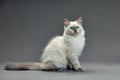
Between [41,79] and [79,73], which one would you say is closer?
[41,79]

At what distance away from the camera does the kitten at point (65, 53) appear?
16.8 ft

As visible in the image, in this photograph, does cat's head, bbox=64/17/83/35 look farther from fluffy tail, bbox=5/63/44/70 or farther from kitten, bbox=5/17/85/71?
fluffy tail, bbox=5/63/44/70

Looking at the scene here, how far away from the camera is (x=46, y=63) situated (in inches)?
204

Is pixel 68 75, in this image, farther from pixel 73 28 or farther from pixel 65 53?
pixel 73 28

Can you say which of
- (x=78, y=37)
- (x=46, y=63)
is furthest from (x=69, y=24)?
(x=46, y=63)

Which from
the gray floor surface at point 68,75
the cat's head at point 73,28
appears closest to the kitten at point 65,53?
the cat's head at point 73,28

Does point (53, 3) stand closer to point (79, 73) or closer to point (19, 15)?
point (19, 15)

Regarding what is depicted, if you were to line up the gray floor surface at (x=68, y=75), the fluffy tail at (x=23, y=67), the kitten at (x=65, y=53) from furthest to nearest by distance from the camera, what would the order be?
the fluffy tail at (x=23, y=67) → the kitten at (x=65, y=53) → the gray floor surface at (x=68, y=75)

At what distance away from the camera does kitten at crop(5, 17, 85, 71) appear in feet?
16.8

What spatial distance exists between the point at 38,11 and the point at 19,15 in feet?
0.83

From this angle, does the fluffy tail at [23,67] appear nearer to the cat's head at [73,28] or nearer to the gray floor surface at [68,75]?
the gray floor surface at [68,75]

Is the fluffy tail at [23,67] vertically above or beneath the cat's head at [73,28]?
beneath

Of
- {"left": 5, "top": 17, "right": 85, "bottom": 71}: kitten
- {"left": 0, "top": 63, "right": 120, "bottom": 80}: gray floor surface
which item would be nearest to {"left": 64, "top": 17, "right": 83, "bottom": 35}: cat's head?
{"left": 5, "top": 17, "right": 85, "bottom": 71}: kitten

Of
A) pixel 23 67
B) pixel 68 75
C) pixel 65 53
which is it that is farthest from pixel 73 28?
pixel 23 67
